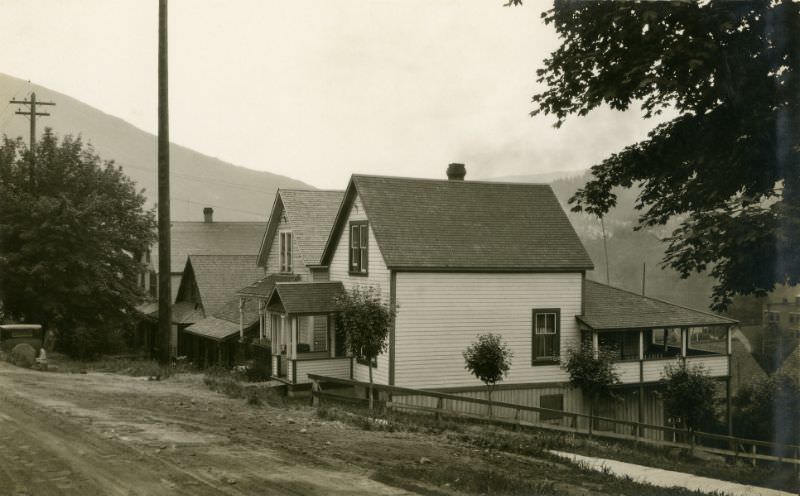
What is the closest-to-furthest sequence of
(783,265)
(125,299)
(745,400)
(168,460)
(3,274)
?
(168,460) < (783,265) < (3,274) < (125,299) < (745,400)

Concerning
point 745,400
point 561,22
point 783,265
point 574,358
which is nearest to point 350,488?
point 783,265

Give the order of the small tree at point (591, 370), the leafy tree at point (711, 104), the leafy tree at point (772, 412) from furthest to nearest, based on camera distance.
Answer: the leafy tree at point (772, 412), the small tree at point (591, 370), the leafy tree at point (711, 104)

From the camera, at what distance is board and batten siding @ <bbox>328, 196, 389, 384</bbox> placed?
2670 cm

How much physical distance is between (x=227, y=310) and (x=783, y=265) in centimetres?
3089

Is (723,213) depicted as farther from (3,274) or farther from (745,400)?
(745,400)

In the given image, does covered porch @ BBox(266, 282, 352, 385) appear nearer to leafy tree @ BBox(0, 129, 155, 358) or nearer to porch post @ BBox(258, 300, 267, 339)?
porch post @ BBox(258, 300, 267, 339)

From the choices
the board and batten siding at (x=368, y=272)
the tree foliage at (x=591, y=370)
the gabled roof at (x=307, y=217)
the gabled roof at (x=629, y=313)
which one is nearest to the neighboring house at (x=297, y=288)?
the gabled roof at (x=307, y=217)

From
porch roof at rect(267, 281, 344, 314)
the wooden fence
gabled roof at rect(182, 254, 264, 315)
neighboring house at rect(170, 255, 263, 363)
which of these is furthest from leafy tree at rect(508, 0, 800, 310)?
gabled roof at rect(182, 254, 264, 315)

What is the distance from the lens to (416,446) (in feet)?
49.8

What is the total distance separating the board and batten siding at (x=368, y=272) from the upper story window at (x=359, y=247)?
210mm

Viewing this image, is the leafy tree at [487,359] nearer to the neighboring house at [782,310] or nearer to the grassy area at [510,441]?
the grassy area at [510,441]

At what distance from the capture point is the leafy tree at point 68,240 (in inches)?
1389

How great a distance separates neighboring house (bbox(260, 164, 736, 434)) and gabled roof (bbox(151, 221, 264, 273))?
23.6 meters

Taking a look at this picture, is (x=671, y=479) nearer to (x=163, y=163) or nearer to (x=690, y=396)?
(x=690, y=396)
